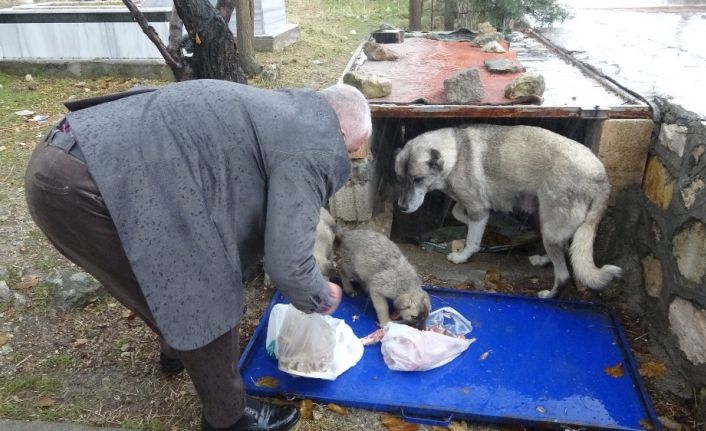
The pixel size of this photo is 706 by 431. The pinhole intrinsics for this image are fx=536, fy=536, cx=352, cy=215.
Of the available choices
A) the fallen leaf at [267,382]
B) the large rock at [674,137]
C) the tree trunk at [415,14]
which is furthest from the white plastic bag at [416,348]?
the tree trunk at [415,14]

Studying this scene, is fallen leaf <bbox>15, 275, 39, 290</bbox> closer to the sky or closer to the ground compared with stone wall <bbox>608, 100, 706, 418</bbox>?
closer to the ground

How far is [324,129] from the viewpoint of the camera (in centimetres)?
223

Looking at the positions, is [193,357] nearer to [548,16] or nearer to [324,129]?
[324,129]

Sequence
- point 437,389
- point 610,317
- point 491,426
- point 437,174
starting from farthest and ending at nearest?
point 437,174 < point 610,317 < point 437,389 < point 491,426

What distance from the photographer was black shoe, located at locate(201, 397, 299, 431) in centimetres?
288

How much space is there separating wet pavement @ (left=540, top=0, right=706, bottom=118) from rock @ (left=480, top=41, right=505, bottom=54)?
33.1 inches

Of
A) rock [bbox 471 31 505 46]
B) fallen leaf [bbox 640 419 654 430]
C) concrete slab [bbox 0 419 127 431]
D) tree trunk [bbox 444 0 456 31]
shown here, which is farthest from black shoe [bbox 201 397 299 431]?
tree trunk [bbox 444 0 456 31]

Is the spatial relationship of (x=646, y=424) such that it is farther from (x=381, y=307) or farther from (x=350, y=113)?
(x=350, y=113)

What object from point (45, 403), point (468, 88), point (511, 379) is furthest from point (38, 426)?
point (468, 88)

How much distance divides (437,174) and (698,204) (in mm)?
1925

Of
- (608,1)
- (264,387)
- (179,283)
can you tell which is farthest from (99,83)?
(608,1)

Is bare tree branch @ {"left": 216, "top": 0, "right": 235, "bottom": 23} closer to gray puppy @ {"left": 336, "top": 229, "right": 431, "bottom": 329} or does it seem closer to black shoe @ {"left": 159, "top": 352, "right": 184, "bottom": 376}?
gray puppy @ {"left": 336, "top": 229, "right": 431, "bottom": 329}

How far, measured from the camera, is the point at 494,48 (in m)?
6.82

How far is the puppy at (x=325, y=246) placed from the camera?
13.7 ft
